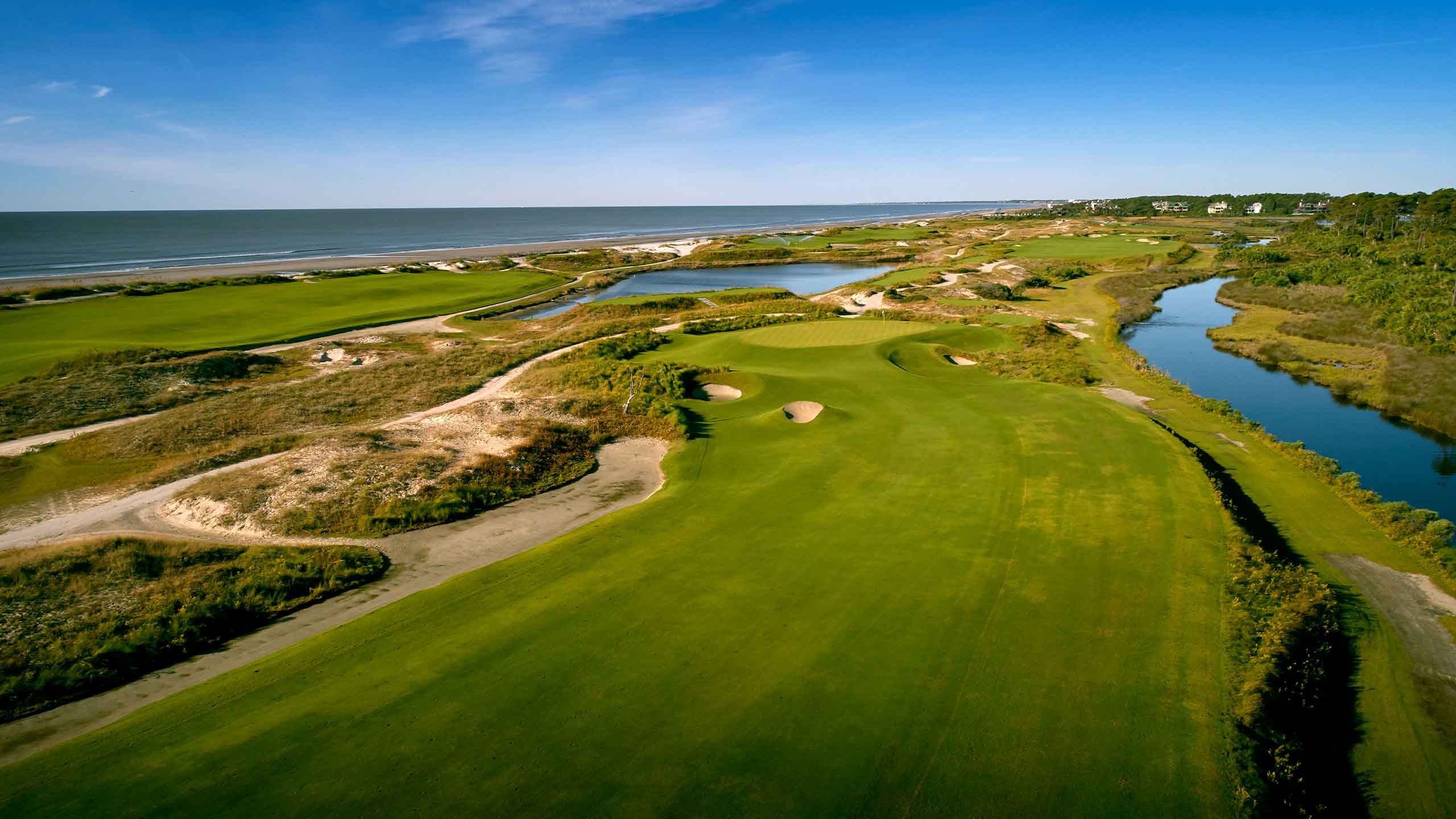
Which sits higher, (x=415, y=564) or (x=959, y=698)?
(x=415, y=564)

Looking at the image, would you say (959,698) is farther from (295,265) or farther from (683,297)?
(295,265)

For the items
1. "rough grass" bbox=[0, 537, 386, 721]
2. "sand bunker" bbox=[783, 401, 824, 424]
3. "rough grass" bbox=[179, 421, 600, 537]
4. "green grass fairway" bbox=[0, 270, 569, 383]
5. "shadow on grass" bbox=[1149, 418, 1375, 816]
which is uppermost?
"green grass fairway" bbox=[0, 270, 569, 383]

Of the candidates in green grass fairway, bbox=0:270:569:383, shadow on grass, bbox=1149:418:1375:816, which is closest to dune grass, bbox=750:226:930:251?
green grass fairway, bbox=0:270:569:383

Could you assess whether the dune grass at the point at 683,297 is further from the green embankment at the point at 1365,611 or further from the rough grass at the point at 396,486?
the green embankment at the point at 1365,611

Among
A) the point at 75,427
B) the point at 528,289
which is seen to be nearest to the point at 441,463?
the point at 75,427

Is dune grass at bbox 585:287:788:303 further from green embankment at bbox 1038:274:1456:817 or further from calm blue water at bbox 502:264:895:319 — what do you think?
green embankment at bbox 1038:274:1456:817

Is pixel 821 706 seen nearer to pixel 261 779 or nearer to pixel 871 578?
pixel 871 578

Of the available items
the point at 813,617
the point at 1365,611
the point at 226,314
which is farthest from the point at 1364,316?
the point at 226,314
